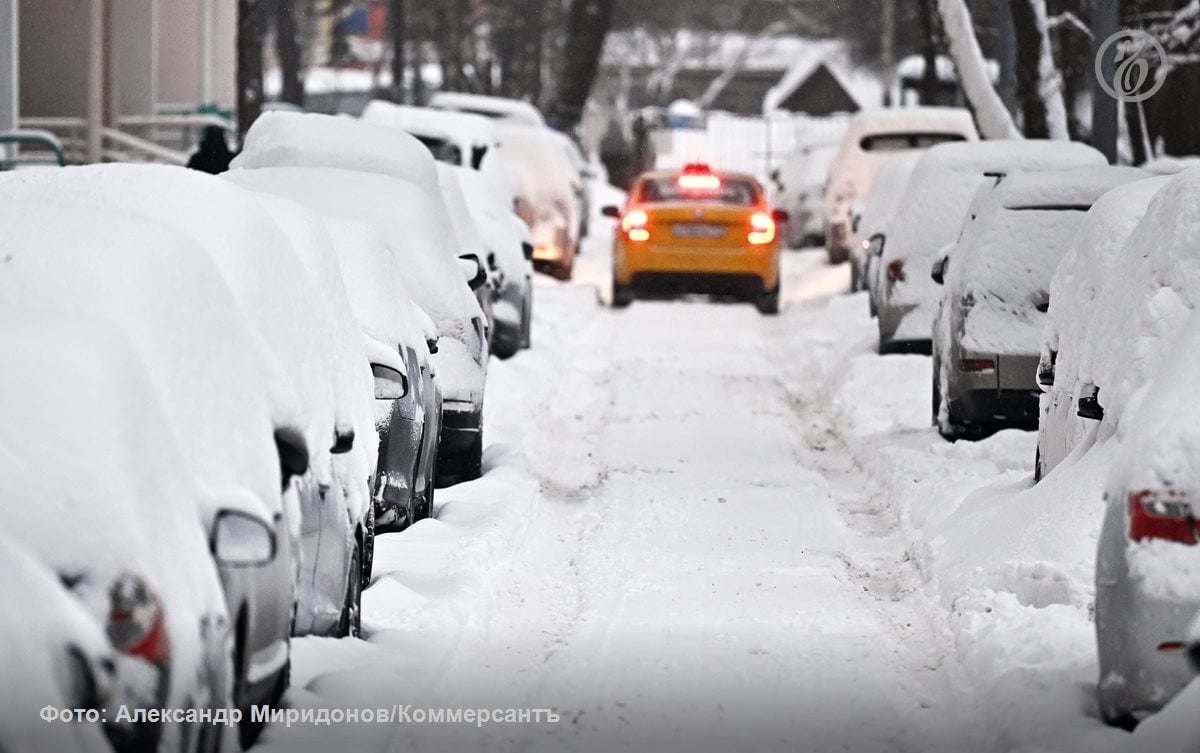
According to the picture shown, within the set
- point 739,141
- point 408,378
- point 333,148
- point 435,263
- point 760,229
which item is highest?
point 333,148

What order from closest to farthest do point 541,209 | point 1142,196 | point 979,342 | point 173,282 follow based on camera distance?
point 173,282 < point 1142,196 < point 979,342 < point 541,209

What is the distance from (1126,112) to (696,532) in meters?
19.6

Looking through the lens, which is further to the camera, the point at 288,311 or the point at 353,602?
the point at 353,602

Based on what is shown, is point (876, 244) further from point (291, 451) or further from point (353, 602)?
point (291, 451)

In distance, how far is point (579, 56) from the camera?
166 ft

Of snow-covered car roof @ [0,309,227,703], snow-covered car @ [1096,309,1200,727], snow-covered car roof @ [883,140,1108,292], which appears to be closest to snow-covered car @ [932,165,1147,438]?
snow-covered car roof @ [883,140,1108,292]

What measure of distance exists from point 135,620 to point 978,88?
21229 millimetres

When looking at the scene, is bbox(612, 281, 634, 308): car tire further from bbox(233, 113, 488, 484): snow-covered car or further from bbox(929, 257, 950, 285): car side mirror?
bbox(233, 113, 488, 484): snow-covered car

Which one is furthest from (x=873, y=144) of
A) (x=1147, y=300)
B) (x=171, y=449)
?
(x=171, y=449)

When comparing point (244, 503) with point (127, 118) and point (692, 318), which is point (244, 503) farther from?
point (127, 118)

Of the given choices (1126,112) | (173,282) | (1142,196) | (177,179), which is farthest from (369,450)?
(1126,112)

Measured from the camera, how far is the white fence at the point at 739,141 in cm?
6562

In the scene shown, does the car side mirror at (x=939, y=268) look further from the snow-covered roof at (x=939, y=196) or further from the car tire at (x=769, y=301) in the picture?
the car tire at (x=769, y=301)

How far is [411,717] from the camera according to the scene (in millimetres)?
6793
